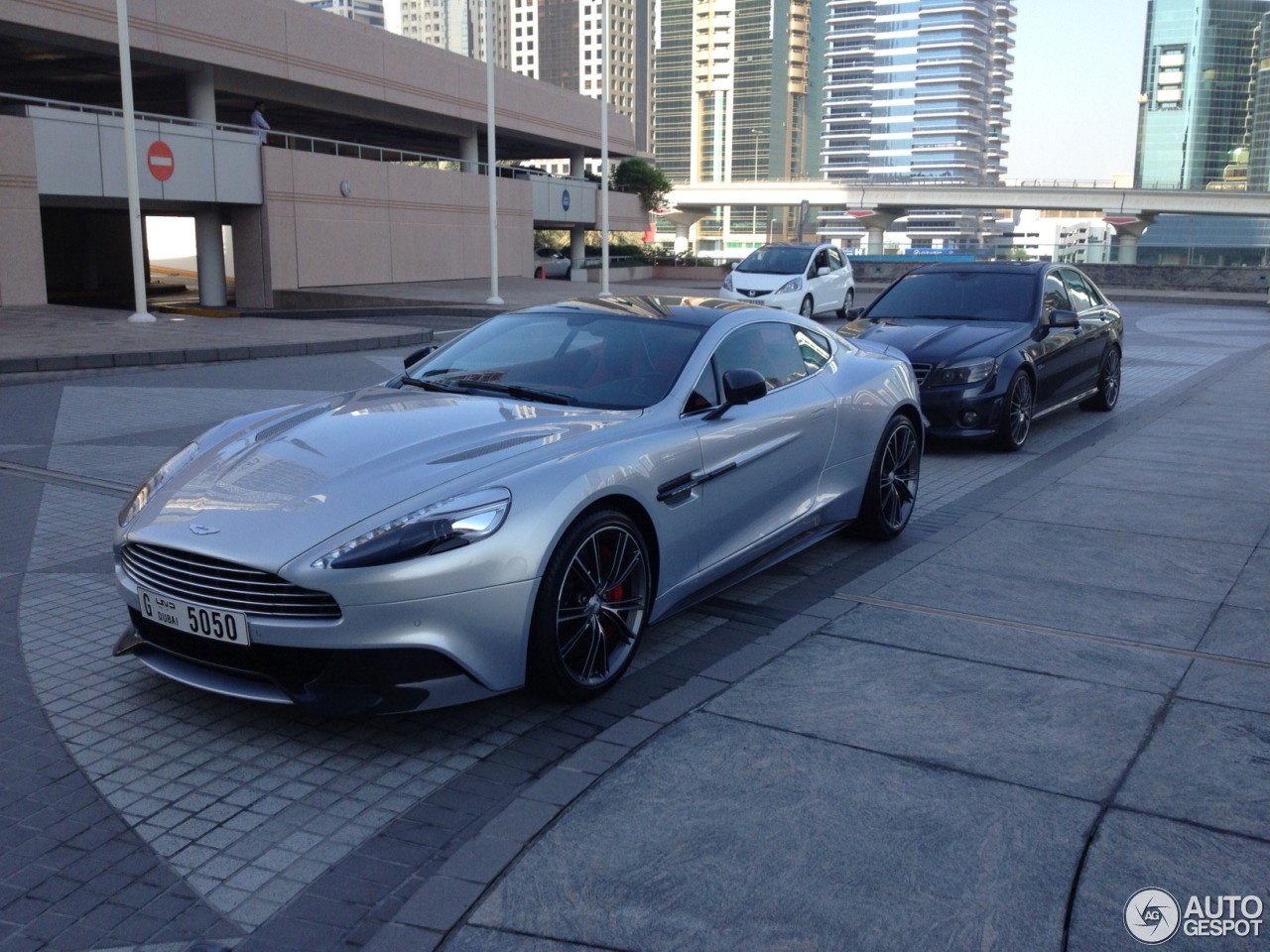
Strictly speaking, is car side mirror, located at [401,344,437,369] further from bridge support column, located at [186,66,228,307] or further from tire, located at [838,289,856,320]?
bridge support column, located at [186,66,228,307]

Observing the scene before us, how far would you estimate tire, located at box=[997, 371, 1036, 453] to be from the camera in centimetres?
995

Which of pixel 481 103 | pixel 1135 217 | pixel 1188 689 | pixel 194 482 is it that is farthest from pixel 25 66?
pixel 1135 217

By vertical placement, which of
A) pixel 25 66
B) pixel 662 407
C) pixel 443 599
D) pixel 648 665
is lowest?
pixel 648 665

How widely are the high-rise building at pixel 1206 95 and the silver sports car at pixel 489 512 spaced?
576ft

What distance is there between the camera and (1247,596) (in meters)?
5.88

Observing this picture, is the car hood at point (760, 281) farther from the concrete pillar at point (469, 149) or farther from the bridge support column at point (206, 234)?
the concrete pillar at point (469, 149)

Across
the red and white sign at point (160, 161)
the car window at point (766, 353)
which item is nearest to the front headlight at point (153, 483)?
the car window at point (766, 353)

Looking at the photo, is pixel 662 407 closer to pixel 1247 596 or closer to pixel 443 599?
pixel 443 599

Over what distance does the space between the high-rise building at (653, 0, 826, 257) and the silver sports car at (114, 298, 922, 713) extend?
17825 cm

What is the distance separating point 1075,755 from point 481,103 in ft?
125

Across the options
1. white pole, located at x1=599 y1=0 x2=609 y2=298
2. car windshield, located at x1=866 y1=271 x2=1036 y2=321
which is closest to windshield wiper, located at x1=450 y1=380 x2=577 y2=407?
car windshield, located at x1=866 y1=271 x2=1036 y2=321

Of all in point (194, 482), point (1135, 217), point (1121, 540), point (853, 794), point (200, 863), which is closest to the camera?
point (200, 863)

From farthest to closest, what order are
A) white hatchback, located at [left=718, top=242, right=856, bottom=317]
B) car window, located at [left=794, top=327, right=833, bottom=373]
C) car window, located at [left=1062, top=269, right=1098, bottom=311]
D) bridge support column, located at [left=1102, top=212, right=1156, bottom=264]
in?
bridge support column, located at [left=1102, top=212, right=1156, bottom=264]
white hatchback, located at [left=718, top=242, right=856, bottom=317]
car window, located at [left=1062, top=269, right=1098, bottom=311]
car window, located at [left=794, top=327, right=833, bottom=373]

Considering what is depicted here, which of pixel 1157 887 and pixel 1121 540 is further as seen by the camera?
pixel 1121 540
